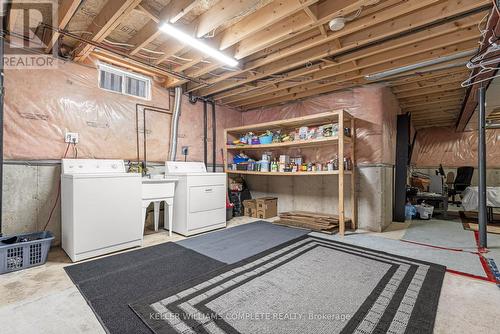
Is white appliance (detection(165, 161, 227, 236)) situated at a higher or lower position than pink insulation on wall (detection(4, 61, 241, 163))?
lower

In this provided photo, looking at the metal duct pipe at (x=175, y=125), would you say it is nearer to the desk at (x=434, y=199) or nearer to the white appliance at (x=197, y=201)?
the white appliance at (x=197, y=201)

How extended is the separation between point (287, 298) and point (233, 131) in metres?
3.82

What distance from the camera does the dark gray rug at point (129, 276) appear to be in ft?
5.11

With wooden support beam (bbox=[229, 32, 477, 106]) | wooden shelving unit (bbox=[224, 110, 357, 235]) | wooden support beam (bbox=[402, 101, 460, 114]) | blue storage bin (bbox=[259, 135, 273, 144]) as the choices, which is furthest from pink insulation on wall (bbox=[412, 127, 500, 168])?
blue storage bin (bbox=[259, 135, 273, 144])

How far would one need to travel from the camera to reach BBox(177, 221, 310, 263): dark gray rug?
274 centimetres

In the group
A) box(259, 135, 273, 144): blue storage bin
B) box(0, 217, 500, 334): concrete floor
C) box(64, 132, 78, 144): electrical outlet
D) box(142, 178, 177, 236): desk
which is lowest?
box(0, 217, 500, 334): concrete floor

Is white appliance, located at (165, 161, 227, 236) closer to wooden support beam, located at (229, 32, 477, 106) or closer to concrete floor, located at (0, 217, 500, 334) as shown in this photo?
concrete floor, located at (0, 217, 500, 334)

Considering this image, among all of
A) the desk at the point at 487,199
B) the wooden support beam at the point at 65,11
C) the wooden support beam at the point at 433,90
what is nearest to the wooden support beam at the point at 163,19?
the wooden support beam at the point at 65,11

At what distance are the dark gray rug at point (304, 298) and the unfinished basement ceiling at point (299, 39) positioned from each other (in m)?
2.43

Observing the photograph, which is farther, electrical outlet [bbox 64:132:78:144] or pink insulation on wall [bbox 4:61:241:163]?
electrical outlet [bbox 64:132:78:144]

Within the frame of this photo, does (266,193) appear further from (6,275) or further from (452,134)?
(452,134)

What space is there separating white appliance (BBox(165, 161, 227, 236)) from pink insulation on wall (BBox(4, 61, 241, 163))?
0.74 meters

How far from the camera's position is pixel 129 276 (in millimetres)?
2145

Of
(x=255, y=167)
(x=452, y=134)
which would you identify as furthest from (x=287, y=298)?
(x=452, y=134)
